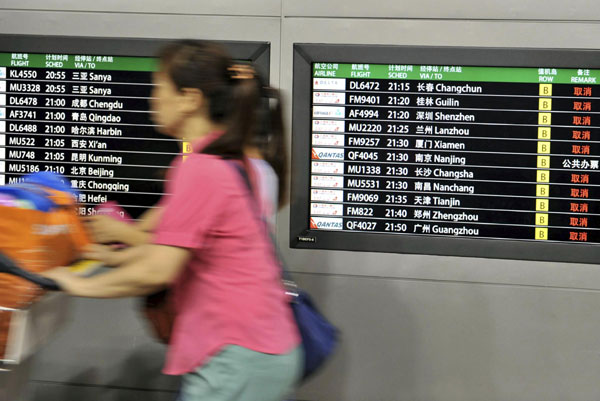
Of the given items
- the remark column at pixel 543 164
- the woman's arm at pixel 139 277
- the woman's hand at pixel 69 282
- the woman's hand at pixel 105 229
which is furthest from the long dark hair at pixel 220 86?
the remark column at pixel 543 164

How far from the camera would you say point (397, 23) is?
234cm

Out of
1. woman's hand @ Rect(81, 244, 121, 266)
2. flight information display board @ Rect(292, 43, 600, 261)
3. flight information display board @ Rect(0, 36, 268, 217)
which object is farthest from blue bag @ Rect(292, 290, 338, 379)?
flight information display board @ Rect(0, 36, 268, 217)

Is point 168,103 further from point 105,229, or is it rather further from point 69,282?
point 105,229

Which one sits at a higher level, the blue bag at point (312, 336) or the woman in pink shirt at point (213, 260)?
the woman in pink shirt at point (213, 260)

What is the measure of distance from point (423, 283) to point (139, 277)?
1.42 m

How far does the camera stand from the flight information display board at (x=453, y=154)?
231 centimetres

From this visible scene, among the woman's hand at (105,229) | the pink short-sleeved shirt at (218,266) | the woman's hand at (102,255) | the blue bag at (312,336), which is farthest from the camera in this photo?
the woman's hand at (105,229)

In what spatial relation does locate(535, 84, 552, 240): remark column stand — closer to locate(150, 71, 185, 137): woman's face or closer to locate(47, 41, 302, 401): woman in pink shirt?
locate(47, 41, 302, 401): woman in pink shirt

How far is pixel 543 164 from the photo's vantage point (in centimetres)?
232

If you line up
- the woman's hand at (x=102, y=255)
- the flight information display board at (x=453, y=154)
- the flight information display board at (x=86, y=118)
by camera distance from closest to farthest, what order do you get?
the woman's hand at (x=102, y=255) < the flight information display board at (x=453, y=154) < the flight information display board at (x=86, y=118)

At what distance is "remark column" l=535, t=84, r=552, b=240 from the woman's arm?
1553mm

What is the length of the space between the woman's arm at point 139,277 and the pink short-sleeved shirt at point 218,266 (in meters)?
0.02

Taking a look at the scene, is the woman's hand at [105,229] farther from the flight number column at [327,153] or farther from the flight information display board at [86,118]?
the flight number column at [327,153]

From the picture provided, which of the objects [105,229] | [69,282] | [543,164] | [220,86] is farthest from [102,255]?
[543,164]
